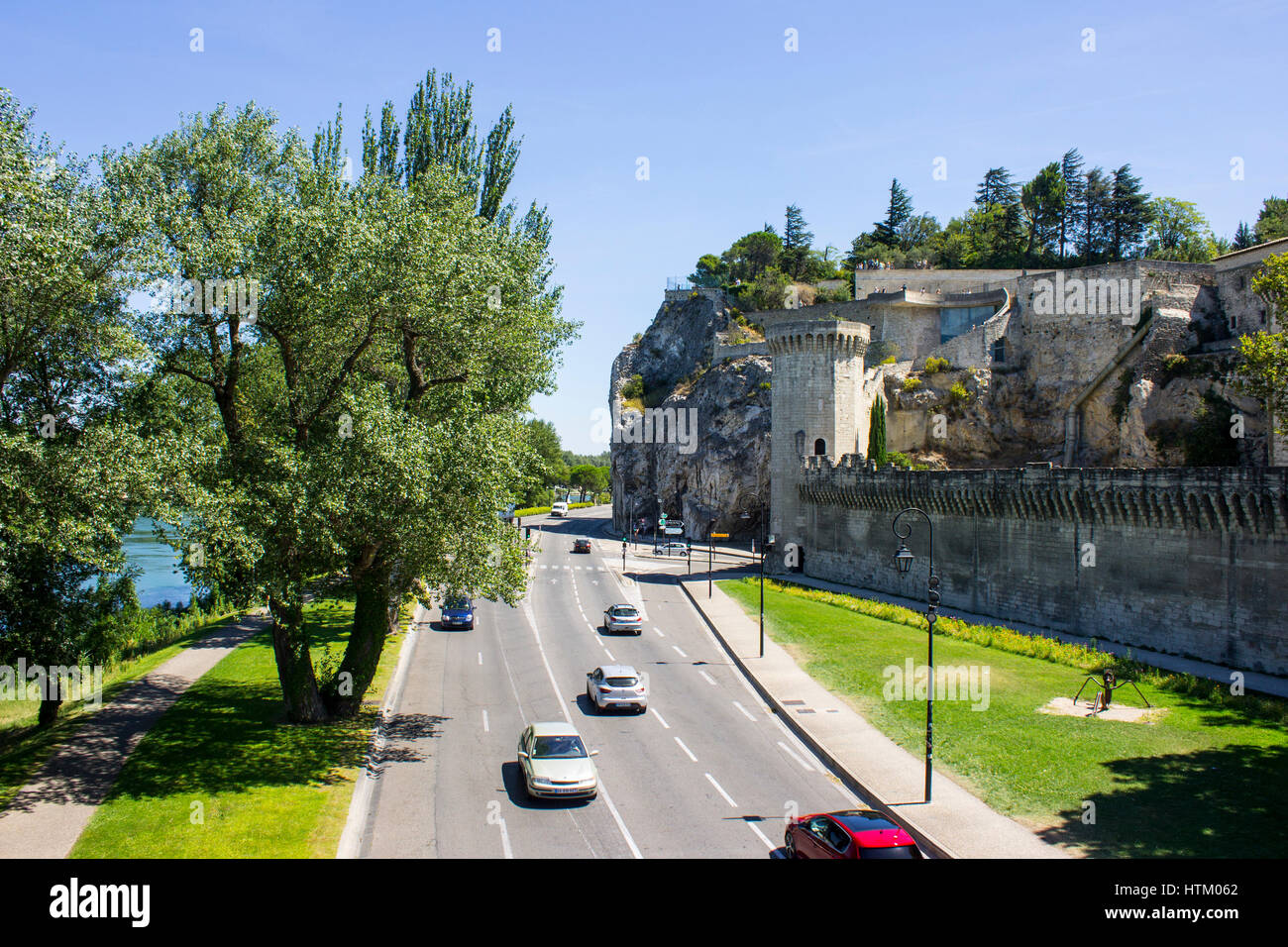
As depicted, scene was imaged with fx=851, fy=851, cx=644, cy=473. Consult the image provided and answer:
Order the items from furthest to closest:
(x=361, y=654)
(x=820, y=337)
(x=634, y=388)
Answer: (x=634, y=388) → (x=820, y=337) → (x=361, y=654)

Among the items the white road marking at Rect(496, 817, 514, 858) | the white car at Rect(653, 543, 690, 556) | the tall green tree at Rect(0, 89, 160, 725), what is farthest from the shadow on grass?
the white car at Rect(653, 543, 690, 556)

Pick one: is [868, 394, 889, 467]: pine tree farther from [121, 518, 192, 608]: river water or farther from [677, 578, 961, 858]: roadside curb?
[121, 518, 192, 608]: river water

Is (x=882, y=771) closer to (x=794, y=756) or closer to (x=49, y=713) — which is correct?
(x=794, y=756)

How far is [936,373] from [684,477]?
87.8 feet

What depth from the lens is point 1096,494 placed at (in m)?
38.0

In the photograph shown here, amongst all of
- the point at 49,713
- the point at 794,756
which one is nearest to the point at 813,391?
the point at 794,756

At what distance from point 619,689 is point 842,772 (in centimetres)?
783

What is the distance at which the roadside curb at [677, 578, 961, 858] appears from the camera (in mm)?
17109

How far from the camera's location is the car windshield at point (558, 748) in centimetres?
1994

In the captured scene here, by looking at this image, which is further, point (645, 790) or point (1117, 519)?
point (1117, 519)
